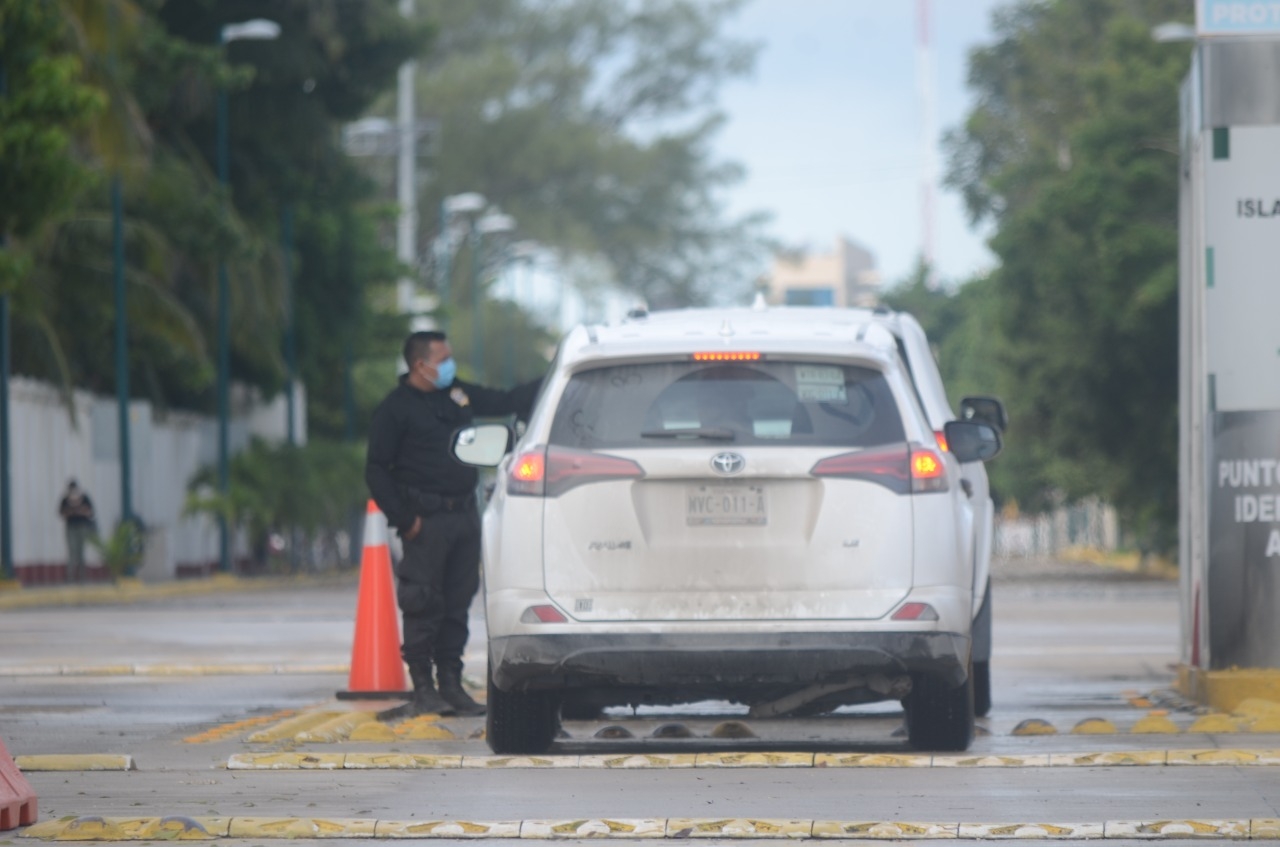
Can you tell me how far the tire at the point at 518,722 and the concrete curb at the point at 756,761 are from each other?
0.35 meters

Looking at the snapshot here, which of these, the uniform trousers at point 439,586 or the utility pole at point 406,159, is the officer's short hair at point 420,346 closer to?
the uniform trousers at point 439,586

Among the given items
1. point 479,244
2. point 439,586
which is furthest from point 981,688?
point 479,244

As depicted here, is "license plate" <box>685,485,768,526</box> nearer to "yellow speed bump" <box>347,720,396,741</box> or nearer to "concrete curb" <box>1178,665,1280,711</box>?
"yellow speed bump" <box>347,720,396,741</box>

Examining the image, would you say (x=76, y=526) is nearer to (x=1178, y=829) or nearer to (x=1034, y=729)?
(x=1034, y=729)

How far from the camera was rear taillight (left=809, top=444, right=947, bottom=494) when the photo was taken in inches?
396

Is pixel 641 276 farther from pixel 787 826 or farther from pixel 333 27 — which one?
pixel 787 826

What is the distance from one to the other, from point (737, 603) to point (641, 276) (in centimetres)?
7467

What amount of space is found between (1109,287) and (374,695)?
34670 millimetres

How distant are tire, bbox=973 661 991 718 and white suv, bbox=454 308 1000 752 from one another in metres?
2.43

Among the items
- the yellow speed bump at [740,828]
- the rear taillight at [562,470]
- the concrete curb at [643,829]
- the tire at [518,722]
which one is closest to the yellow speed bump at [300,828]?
the concrete curb at [643,829]

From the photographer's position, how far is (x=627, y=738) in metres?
11.7

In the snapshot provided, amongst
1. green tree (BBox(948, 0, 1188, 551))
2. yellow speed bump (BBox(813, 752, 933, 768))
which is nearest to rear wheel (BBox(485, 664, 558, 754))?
yellow speed bump (BBox(813, 752, 933, 768))

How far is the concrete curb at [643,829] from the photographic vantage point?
803cm

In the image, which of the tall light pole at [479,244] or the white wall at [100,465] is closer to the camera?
the white wall at [100,465]
